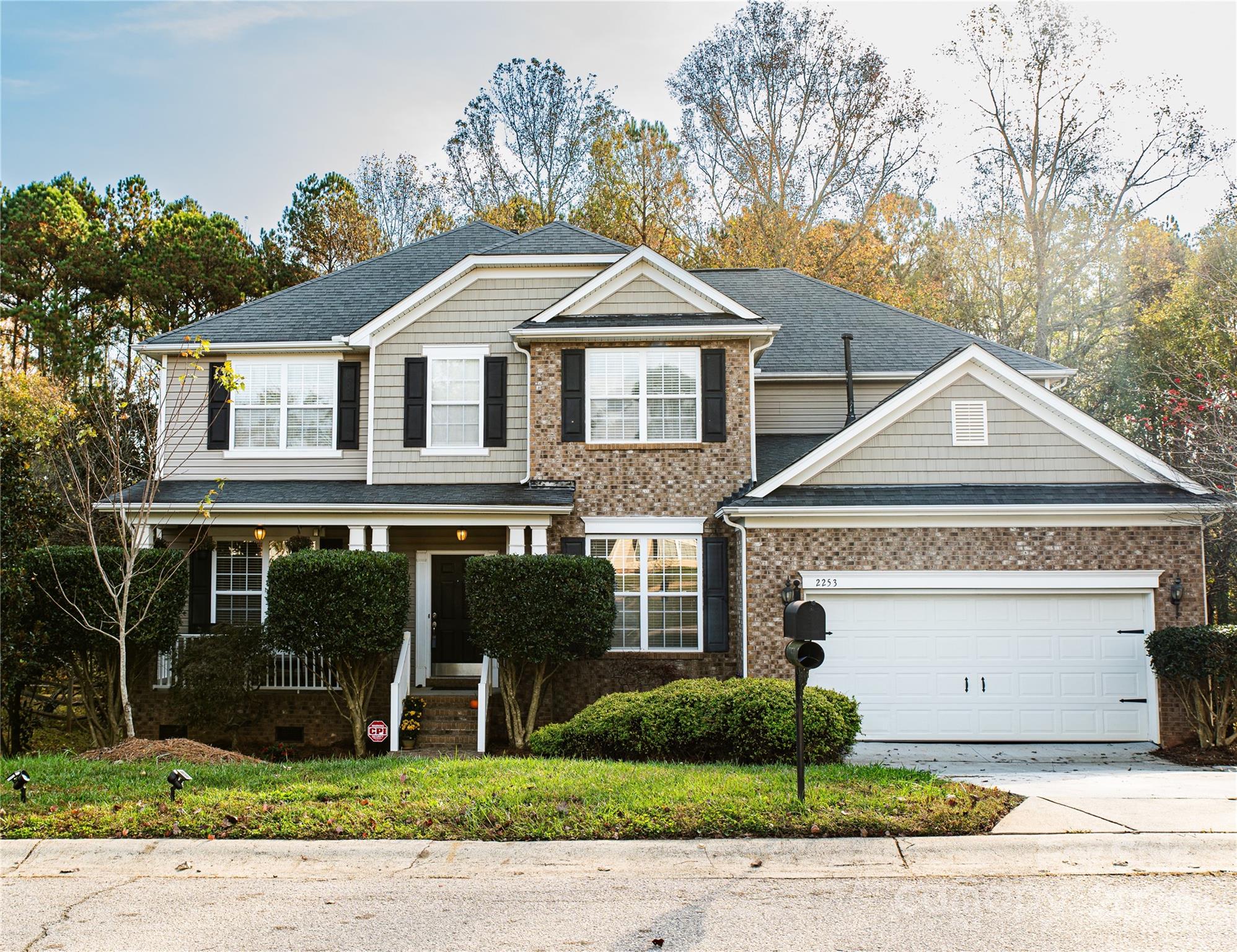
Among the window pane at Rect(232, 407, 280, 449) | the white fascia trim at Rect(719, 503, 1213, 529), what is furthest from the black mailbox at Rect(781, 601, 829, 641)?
the window pane at Rect(232, 407, 280, 449)

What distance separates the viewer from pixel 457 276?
616 inches

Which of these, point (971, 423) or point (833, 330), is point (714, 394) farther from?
point (833, 330)

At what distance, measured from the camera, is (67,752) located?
11.8 meters

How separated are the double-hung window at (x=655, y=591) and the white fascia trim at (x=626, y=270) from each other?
11.3 ft

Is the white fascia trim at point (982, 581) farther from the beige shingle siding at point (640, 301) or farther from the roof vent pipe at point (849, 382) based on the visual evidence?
the beige shingle siding at point (640, 301)

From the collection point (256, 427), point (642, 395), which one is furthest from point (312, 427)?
point (642, 395)

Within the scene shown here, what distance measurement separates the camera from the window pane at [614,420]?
14.9 meters

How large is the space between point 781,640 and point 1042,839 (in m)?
6.12

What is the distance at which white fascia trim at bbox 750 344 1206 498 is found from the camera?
44.1ft

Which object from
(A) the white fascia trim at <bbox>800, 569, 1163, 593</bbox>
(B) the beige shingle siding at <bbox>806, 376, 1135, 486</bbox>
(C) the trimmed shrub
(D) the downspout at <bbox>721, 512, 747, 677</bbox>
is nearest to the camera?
(C) the trimmed shrub

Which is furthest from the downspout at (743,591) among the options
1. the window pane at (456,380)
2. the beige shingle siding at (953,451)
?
the window pane at (456,380)

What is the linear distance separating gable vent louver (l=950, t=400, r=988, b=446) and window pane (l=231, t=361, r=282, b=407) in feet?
34.4

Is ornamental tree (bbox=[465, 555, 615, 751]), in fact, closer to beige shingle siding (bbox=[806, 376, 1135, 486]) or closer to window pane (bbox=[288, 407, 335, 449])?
beige shingle siding (bbox=[806, 376, 1135, 486])

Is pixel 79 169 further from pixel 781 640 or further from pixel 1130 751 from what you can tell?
pixel 1130 751
